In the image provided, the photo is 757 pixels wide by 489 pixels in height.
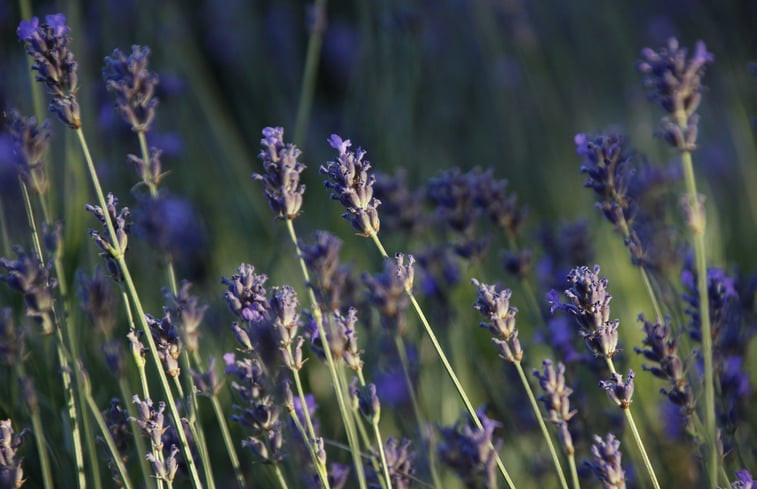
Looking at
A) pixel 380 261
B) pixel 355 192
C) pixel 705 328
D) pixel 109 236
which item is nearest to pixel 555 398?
pixel 705 328

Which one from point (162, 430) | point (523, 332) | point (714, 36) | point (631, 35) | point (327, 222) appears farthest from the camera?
point (631, 35)

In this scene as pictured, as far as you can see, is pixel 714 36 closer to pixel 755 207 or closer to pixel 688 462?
pixel 755 207

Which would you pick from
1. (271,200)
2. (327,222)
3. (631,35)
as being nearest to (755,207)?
(327,222)

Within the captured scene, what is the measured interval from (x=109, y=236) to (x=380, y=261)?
1076 millimetres

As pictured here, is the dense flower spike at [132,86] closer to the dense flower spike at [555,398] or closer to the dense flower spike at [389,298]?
the dense flower spike at [389,298]

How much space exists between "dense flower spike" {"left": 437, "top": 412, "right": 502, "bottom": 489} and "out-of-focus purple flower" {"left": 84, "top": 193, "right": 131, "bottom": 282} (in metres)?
0.57

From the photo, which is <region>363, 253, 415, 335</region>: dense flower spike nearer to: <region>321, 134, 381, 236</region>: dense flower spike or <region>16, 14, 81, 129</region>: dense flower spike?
<region>321, 134, 381, 236</region>: dense flower spike

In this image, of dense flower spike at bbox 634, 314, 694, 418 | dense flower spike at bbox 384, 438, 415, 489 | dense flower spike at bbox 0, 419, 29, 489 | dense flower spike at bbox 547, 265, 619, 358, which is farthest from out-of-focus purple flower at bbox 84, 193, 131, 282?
dense flower spike at bbox 634, 314, 694, 418

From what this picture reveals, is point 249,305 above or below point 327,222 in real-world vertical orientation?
below

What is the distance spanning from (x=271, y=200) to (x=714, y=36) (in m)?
2.44

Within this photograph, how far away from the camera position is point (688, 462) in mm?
1915

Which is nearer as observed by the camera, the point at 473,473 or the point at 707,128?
the point at 473,473

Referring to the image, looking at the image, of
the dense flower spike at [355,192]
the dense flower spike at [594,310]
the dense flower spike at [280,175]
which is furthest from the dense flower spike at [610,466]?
the dense flower spike at [280,175]

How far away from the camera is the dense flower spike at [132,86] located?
137 centimetres
